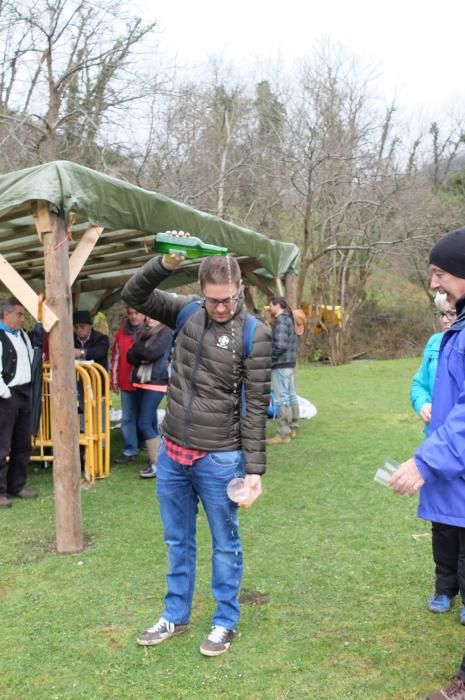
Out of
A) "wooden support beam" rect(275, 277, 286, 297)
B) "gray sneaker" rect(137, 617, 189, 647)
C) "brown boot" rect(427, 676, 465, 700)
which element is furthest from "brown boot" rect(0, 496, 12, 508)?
"wooden support beam" rect(275, 277, 286, 297)

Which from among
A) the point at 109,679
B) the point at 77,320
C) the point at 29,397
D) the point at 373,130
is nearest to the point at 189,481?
the point at 109,679

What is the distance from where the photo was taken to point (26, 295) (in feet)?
13.9

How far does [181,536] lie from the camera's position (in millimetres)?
2908

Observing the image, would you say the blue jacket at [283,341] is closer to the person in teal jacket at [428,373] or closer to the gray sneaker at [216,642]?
the person in teal jacket at [428,373]

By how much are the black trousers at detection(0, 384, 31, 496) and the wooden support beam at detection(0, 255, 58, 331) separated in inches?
49.8

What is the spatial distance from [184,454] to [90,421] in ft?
11.0

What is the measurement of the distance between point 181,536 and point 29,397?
9.65 ft

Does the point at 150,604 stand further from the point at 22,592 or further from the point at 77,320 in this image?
the point at 77,320

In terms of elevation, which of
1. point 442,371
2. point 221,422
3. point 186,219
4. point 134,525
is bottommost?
point 134,525

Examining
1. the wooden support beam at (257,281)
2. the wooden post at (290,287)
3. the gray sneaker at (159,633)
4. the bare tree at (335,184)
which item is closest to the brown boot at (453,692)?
the gray sneaker at (159,633)

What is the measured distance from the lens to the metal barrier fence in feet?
19.4

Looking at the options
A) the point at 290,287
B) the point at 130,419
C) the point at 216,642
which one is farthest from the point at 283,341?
the point at 216,642

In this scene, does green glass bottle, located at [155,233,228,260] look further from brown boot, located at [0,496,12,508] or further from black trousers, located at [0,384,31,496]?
brown boot, located at [0,496,12,508]

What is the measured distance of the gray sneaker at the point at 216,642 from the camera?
285 cm
